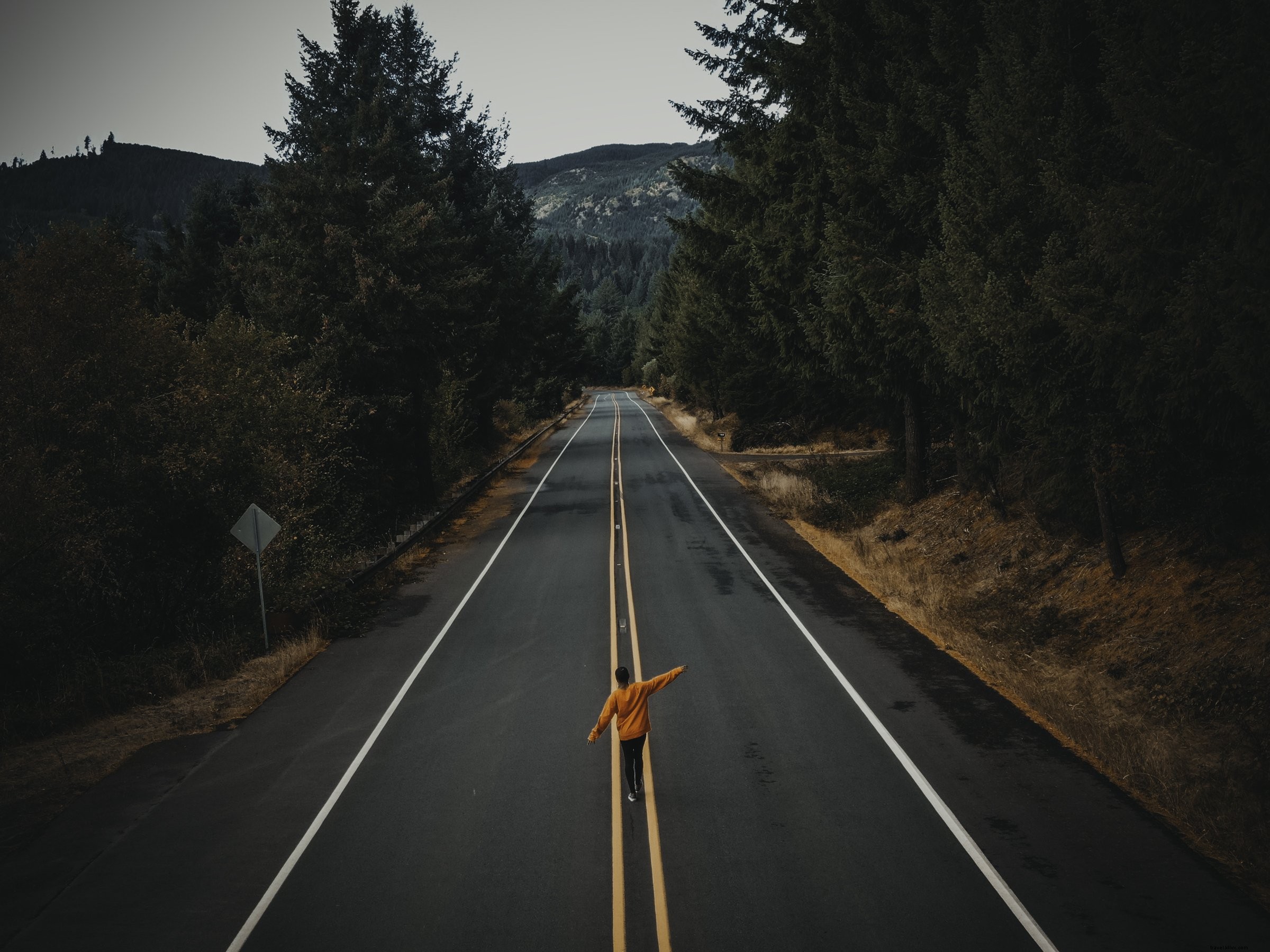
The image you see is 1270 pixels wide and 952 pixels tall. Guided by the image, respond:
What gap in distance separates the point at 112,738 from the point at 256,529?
3943 millimetres

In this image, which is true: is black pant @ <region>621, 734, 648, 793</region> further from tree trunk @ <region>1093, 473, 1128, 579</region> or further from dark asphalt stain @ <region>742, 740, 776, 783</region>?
tree trunk @ <region>1093, 473, 1128, 579</region>

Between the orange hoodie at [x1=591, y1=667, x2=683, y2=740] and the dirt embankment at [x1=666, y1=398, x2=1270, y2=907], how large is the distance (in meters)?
5.11

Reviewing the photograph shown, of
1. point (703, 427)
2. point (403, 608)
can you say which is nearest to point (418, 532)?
point (403, 608)

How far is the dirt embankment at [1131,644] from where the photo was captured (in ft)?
24.7

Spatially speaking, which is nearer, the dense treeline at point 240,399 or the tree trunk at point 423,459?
the dense treeline at point 240,399

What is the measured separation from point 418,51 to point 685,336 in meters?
22.0

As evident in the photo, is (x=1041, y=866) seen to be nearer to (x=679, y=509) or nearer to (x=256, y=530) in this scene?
(x=256, y=530)

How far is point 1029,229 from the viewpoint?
12.5m

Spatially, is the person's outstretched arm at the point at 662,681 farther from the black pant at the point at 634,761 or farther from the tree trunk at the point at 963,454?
the tree trunk at the point at 963,454

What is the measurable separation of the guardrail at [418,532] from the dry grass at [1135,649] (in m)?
11.4

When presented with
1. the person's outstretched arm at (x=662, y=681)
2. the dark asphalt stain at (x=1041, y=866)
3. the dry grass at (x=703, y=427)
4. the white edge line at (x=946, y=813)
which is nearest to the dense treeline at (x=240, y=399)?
the person's outstretched arm at (x=662, y=681)

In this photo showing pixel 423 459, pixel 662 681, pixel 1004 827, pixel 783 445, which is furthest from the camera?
pixel 783 445

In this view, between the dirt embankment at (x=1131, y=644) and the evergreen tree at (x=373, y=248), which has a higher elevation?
the evergreen tree at (x=373, y=248)

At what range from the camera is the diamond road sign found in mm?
12930
